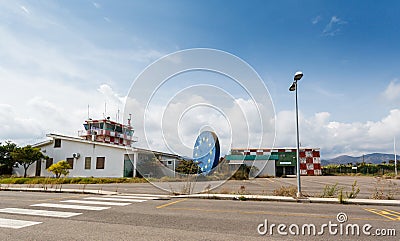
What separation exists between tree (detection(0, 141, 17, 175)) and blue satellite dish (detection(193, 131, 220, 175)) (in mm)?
22751

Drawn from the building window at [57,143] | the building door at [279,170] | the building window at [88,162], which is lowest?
the building door at [279,170]

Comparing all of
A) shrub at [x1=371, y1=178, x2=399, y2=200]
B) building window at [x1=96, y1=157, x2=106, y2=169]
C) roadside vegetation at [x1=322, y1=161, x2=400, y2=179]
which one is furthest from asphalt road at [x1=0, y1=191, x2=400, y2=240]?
roadside vegetation at [x1=322, y1=161, x2=400, y2=179]

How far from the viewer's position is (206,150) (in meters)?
27.5

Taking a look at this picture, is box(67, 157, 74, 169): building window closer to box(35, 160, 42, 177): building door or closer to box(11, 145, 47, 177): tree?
box(11, 145, 47, 177): tree

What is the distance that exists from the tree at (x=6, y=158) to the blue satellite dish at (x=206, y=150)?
2275cm

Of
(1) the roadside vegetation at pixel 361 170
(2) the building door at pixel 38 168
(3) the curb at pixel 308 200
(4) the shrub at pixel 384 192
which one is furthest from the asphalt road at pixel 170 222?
(1) the roadside vegetation at pixel 361 170

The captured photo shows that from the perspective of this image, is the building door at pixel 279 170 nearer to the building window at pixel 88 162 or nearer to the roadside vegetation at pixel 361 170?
the roadside vegetation at pixel 361 170

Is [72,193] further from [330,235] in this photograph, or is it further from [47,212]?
[330,235]

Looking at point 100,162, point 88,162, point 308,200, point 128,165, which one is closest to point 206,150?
point 128,165

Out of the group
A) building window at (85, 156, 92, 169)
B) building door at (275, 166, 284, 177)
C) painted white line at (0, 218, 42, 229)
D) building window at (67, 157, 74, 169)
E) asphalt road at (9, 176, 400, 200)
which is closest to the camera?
painted white line at (0, 218, 42, 229)

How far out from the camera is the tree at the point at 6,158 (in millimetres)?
34019

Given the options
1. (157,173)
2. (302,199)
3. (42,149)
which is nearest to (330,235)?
(302,199)

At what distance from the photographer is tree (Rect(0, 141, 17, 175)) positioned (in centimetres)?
3402

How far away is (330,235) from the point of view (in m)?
6.05
